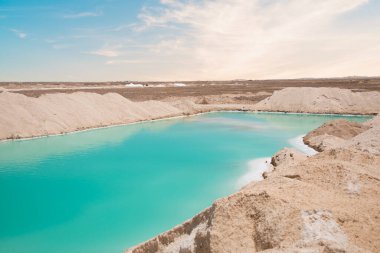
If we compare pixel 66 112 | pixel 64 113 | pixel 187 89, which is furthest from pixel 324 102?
pixel 187 89

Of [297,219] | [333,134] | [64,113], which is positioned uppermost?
[297,219]

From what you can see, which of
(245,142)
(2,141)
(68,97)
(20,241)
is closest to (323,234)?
(20,241)

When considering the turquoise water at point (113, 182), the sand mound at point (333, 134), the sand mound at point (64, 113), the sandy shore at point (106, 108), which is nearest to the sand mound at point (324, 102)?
the sandy shore at point (106, 108)

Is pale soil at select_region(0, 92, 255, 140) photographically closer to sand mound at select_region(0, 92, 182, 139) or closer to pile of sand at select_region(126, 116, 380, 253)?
sand mound at select_region(0, 92, 182, 139)

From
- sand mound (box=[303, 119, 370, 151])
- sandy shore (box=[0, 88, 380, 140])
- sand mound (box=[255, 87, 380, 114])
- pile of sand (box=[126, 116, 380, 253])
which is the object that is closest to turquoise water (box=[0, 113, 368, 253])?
sand mound (box=[303, 119, 370, 151])

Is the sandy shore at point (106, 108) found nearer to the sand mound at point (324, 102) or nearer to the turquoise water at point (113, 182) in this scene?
the sand mound at point (324, 102)

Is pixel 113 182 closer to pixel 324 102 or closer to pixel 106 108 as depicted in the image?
pixel 106 108

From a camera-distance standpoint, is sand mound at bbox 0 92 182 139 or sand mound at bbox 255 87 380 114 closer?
sand mound at bbox 0 92 182 139
